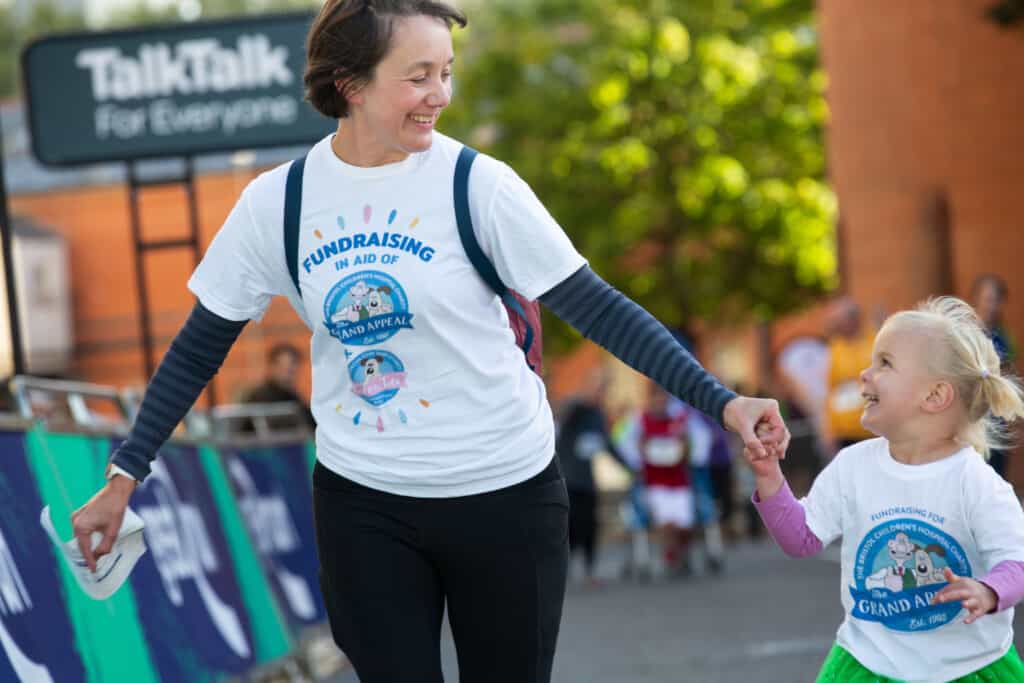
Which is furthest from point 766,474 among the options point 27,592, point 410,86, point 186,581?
point 186,581

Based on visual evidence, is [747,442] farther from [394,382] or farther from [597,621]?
[597,621]

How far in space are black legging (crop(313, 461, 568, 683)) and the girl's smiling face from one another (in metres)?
1.01

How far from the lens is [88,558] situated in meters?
4.12

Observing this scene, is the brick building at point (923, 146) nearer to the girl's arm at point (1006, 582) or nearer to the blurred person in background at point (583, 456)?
the blurred person in background at point (583, 456)

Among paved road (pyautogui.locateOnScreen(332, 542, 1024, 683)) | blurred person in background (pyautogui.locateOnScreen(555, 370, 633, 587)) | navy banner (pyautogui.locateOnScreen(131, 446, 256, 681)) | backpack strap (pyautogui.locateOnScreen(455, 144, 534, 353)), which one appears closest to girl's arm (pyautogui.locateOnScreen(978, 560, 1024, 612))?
backpack strap (pyautogui.locateOnScreen(455, 144, 534, 353))

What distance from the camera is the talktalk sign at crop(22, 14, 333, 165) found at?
10289mm

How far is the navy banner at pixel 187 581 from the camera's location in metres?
6.77

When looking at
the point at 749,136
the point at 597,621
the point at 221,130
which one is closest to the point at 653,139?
the point at 749,136

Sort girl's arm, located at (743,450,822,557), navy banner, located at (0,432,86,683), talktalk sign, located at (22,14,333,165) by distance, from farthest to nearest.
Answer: talktalk sign, located at (22,14,333,165) < navy banner, located at (0,432,86,683) < girl's arm, located at (743,450,822,557)

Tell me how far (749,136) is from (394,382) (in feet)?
118

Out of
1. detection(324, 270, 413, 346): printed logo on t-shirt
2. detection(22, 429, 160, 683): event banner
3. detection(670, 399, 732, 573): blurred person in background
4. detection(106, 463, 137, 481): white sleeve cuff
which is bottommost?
detection(670, 399, 732, 573): blurred person in background

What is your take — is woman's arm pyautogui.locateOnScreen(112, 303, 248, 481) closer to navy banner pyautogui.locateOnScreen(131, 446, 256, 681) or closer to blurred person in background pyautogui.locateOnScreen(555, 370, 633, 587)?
navy banner pyautogui.locateOnScreen(131, 446, 256, 681)

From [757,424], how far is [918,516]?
2.64 feet

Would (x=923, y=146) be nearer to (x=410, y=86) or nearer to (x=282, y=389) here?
(x=282, y=389)
